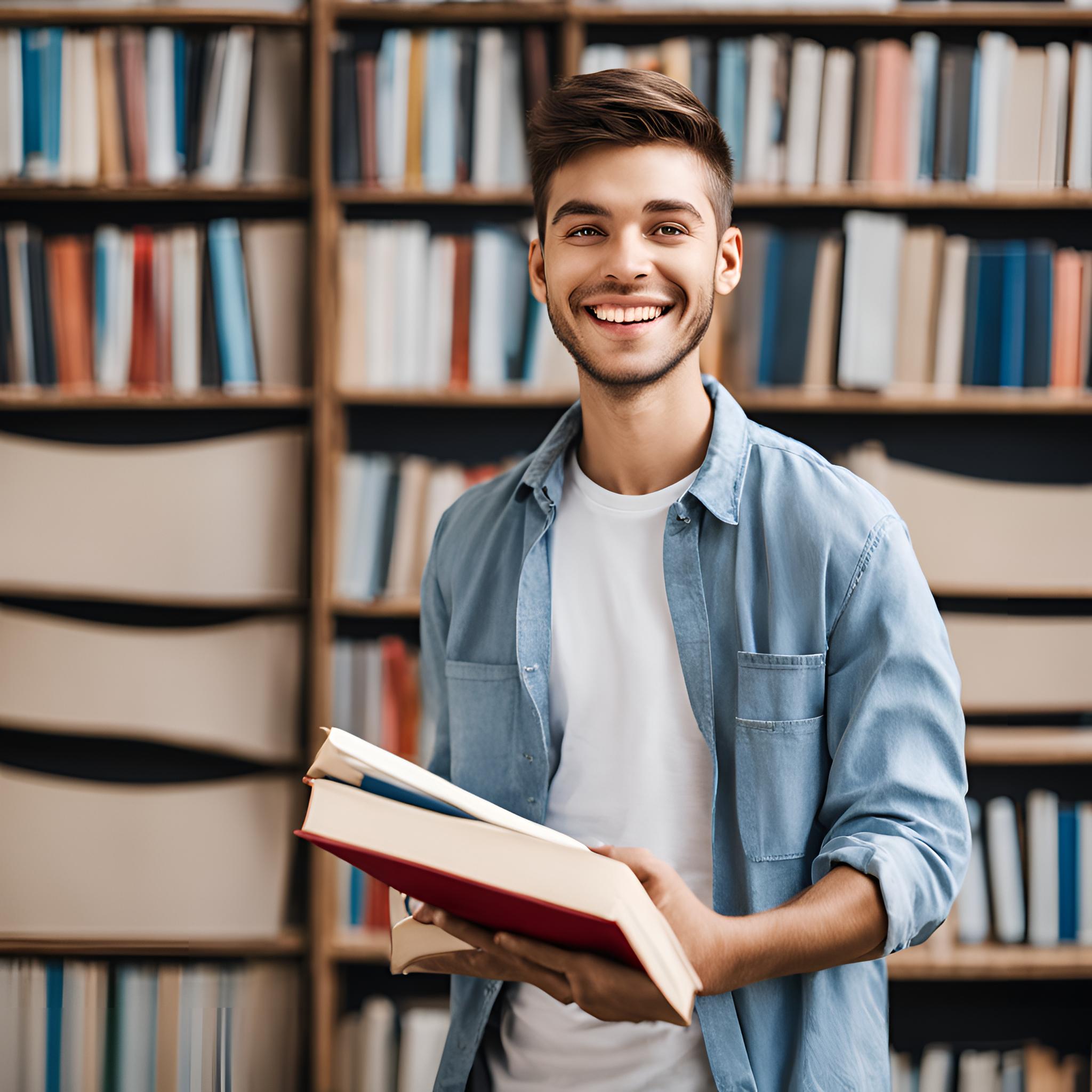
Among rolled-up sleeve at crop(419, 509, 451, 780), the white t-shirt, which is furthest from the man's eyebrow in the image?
rolled-up sleeve at crop(419, 509, 451, 780)

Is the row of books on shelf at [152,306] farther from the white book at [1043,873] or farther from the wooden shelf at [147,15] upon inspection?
the white book at [1043,873]

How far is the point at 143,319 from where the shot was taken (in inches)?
78.7

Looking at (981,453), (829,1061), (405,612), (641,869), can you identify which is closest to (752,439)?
(641,869)

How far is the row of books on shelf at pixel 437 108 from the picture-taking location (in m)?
1.95

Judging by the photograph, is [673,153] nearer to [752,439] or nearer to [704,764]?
[752,439]

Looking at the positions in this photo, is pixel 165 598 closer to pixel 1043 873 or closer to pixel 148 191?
pixel 148 191

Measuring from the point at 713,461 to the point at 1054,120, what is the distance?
4.66ft

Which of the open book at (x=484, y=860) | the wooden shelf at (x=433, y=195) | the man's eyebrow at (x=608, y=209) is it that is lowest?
the open book at (x=484, y=860)

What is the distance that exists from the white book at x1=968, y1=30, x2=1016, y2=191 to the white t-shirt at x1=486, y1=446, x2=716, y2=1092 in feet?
4.28

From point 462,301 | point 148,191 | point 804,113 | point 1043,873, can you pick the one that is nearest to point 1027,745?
point 1043,873

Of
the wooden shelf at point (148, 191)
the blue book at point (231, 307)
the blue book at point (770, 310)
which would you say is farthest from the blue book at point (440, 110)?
the blue book at point (770, 310)

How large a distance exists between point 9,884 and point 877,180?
225cm

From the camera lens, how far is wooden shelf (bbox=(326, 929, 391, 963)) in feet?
6.43

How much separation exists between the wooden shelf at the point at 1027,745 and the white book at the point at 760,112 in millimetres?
1203
